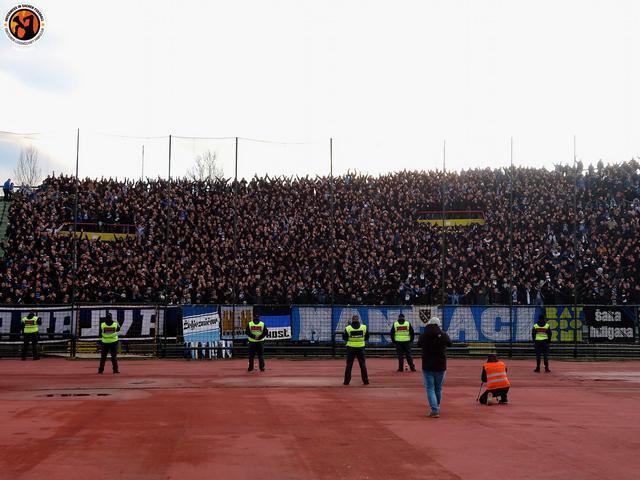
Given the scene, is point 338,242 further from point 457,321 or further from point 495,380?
point 495,380

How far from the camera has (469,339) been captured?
28984 mm

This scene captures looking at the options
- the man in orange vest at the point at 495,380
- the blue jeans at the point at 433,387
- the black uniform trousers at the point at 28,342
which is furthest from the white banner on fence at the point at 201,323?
the blue jeans at the point at 433,387

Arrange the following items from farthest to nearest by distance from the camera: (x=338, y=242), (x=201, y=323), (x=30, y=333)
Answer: (x=338, y=242) < (x=201, y=323) < (x=30, y=333)

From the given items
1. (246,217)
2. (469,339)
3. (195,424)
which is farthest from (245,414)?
(246,217)

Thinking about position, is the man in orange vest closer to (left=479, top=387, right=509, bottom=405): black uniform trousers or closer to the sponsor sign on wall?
(left=479, top=387, right=509, bottom=405): black uniform trousers

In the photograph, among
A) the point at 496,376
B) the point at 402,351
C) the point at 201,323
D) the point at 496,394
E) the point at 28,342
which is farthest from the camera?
the point at 201,323

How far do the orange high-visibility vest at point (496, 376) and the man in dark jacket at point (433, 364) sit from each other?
199 cm

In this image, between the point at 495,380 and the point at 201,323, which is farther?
the point at 201,323

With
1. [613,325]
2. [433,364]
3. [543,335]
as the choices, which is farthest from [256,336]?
[613,325]

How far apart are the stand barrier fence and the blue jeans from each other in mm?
14337

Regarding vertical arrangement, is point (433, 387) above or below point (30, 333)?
below

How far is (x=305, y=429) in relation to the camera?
39.0 feet

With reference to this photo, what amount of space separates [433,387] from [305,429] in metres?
3.03

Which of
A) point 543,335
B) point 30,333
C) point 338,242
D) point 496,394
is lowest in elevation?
point 496,394
